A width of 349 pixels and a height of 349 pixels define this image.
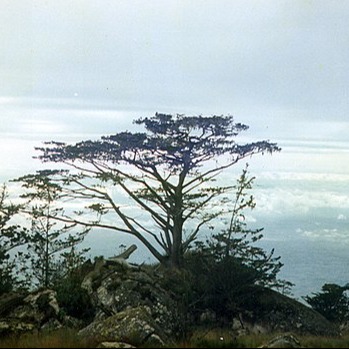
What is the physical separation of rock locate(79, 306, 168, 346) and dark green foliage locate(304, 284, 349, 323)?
11.3 metres

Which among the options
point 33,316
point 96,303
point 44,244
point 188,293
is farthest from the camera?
point 44,244

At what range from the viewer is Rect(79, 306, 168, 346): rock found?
314 inches

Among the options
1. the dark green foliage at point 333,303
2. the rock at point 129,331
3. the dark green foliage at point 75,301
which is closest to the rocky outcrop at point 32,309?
the dark green foliage at point 75,301

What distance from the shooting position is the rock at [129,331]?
7.96 m

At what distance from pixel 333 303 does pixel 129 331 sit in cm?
1219

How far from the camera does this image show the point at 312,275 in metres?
20.4

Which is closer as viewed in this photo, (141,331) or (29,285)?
(141,331)

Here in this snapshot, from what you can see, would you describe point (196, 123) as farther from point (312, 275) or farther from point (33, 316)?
point (33, 316)

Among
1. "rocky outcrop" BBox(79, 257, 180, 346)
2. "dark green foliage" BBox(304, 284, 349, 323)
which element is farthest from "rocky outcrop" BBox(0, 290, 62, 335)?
"dark green foliage" BBox(304, 284, 349, 323)

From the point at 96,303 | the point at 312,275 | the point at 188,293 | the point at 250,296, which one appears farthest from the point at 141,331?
the point at 312,275

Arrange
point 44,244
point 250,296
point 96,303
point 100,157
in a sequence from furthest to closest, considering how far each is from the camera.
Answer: point 100,157, point 44,244, point 250,296, point 96,303

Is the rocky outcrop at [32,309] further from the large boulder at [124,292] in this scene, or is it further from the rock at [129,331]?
the rock at [129,331]

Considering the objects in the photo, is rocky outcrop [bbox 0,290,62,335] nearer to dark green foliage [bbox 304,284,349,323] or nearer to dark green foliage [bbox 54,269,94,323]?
dark green foliage [bbox 54,269,94,323]

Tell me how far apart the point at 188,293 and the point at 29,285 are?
5.18 meters
